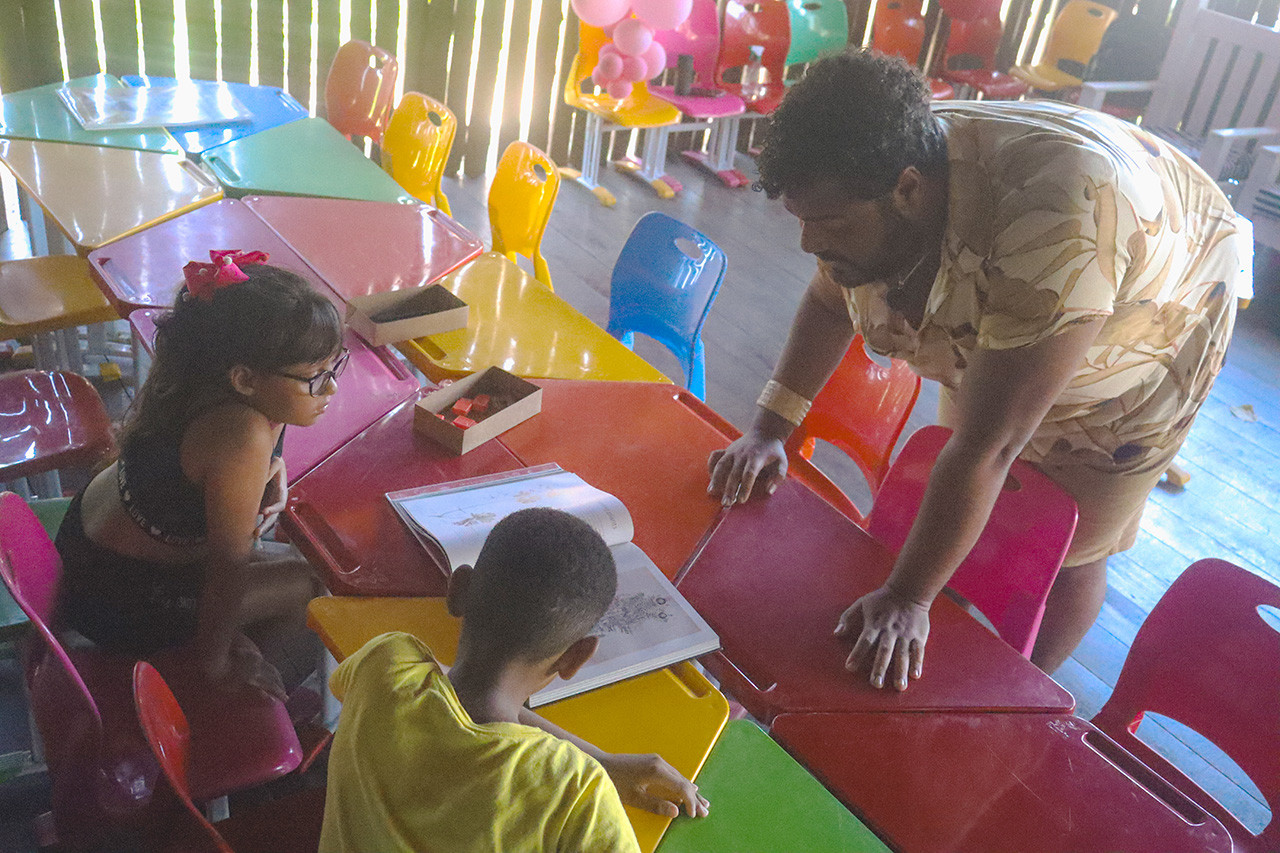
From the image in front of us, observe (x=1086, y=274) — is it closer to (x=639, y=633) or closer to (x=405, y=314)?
(x=639, y=633)

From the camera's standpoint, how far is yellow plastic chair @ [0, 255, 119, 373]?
261 cm

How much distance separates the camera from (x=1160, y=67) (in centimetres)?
639

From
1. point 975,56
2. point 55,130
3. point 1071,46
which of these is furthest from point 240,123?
point 1071,46

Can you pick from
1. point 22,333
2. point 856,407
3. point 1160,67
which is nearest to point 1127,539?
point 856,407

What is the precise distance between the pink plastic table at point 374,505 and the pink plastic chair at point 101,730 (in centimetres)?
26

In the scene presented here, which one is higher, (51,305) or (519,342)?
(519,342)

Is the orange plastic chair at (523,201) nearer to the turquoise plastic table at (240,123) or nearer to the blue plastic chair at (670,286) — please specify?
the blue plastic chair at (670,286)

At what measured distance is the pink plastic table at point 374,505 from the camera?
5.43 feet

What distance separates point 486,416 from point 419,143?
2.03m

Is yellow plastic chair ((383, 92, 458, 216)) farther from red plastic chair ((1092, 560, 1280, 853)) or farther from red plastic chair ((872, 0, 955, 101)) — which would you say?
red plastic chair ((872, 0, 955, 101))

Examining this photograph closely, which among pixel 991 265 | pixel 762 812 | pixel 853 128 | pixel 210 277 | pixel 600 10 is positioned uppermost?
pixel 853 128

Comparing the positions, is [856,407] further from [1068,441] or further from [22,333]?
[22,333]

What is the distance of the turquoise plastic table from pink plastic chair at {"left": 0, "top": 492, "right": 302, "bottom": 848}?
2073mm

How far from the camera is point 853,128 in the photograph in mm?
1402
